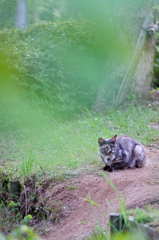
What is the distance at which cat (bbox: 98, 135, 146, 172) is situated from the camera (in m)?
5.99

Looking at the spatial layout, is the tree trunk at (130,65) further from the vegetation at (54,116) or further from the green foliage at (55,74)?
the green foliage at (55,74)

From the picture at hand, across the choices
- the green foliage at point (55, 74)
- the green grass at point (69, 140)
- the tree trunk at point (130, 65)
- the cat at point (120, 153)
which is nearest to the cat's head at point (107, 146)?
the cat at point (120, 153)

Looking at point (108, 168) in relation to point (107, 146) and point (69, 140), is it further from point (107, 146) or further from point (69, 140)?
point (69, 140)

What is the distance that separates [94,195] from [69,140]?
2.72m

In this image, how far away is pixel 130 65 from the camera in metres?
11.0

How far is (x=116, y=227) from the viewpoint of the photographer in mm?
3242

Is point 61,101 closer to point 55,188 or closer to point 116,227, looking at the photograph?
point 55,188

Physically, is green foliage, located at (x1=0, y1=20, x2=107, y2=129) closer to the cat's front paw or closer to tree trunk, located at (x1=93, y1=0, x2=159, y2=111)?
tree trunk, located at (x1=93, y1=0, x2=159, y2=111)

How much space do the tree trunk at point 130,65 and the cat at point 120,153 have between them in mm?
4650

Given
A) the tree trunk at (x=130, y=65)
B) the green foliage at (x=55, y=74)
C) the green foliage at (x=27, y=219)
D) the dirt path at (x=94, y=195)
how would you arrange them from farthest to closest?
the tree trunk at (x=130, y=65), the green foliage at (x=55, y=74), the green foliage at (x=27, y=219), the dirt path at (x=94, y=195)

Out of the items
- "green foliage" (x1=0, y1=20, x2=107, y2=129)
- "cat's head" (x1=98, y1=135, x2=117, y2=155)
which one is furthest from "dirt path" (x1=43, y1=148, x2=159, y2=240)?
"green foliage" (x1=0, y1=20, x2=107, y2=129)

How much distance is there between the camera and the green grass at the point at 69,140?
6551 mm

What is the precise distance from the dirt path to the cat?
0.12 meters

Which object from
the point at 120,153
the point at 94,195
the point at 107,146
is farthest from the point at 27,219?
the point at 120,153
